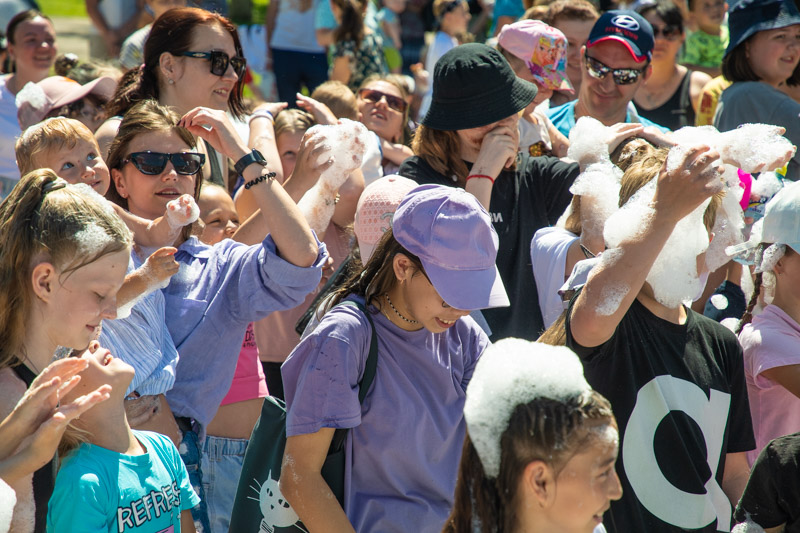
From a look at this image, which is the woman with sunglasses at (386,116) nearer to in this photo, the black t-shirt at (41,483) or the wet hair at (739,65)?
the wet hair at (739,65)

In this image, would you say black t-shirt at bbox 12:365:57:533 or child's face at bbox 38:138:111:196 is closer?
black t-shirt at bbox 12:365:57:533

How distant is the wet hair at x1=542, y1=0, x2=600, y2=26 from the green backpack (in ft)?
12.1

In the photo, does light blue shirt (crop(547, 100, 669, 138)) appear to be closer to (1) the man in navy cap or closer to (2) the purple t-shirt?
(1) the man in navy cap

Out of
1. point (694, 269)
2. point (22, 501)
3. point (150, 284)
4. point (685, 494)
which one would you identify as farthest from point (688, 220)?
point (22, 501)

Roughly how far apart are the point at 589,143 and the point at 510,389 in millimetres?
1726

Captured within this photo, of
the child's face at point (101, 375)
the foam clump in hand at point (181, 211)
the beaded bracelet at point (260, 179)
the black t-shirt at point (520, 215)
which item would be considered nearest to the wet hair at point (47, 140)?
the foam clump in hand at point (181, 211)

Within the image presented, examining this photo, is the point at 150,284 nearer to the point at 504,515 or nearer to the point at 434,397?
the point at 434,397

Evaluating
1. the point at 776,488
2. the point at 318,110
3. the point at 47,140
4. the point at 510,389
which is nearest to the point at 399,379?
the point at 510,389

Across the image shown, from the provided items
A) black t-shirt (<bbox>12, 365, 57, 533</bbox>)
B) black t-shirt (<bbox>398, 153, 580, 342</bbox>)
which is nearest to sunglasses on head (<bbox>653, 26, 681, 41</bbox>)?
black t-shirt (<bbox>398, 153, 580, 342</bbox>)

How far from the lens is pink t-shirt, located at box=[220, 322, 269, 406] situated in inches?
134

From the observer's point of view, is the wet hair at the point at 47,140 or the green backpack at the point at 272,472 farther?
the wet hair at the point at 47,140

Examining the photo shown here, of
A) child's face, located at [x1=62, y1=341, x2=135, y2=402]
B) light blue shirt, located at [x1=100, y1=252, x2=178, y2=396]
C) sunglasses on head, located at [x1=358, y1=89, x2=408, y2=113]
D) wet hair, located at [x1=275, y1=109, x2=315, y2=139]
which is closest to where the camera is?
child's face, located at [x1=62, y1=341, x2=135, y2=402]

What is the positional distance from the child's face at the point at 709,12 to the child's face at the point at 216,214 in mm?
4833

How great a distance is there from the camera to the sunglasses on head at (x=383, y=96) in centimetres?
533
